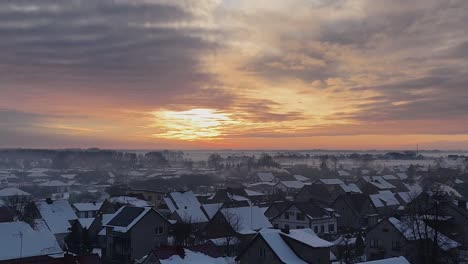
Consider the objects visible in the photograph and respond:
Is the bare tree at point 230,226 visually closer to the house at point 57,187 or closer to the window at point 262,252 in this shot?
the window at point 262,252

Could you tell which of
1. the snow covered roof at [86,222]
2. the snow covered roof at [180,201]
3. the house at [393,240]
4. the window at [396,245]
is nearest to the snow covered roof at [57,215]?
the snow covered roof at [86,222]

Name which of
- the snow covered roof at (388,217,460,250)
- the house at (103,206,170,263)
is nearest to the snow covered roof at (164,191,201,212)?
the house at (103,206,170,263)

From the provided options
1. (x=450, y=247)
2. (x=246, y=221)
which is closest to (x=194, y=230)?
(x=246, y=221)

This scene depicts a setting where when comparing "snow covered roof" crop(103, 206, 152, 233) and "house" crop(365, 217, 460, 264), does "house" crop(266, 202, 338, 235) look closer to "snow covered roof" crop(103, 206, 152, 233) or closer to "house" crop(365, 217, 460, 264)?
"house" crop(365, 217, 460, 264)

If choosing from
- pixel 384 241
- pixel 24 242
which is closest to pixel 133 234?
pixel 24 242

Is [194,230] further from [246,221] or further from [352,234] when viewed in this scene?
[352,234]
